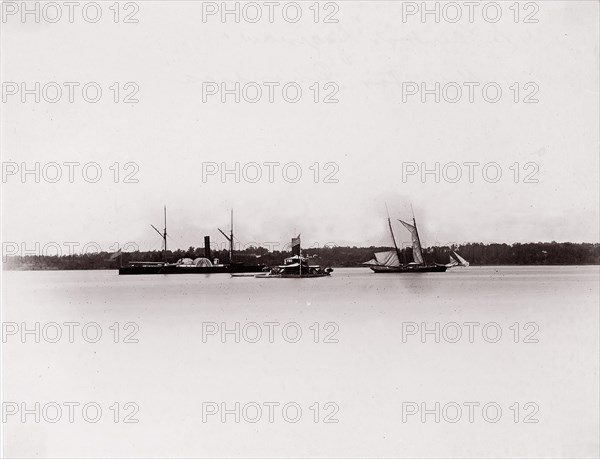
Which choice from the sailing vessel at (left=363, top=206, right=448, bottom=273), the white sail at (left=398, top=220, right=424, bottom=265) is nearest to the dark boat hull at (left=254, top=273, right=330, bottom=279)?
the sailing vessel at (left=363, top=206, right=448, bottom=273)

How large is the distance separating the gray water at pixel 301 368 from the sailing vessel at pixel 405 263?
0.38 ft

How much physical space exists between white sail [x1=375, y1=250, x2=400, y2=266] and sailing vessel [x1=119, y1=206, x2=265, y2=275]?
0.82m

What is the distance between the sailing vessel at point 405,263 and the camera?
4.60 meters

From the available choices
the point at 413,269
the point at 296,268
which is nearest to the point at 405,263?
the point at 413,269

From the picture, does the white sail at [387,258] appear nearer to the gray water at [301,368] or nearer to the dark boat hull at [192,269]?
the gray water at [301,368]

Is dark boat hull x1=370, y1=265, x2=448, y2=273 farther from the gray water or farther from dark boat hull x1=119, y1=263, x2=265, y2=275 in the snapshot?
dark boat hull x1=119, y1=263, x2=265, y2=275

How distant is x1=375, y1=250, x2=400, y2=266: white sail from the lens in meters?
4.64

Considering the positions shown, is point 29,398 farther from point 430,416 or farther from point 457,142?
→ point 457,142

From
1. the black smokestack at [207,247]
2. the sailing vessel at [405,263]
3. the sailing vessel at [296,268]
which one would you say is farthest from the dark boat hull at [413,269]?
the black smokestack at [207,247]

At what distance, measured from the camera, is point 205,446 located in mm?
4270

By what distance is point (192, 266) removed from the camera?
15.6 ft

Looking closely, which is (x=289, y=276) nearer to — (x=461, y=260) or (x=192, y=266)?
(x=192, y=266)

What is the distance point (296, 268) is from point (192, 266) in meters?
0.73

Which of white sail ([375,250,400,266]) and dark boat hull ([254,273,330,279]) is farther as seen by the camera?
white sail ([375,250,400,266])
